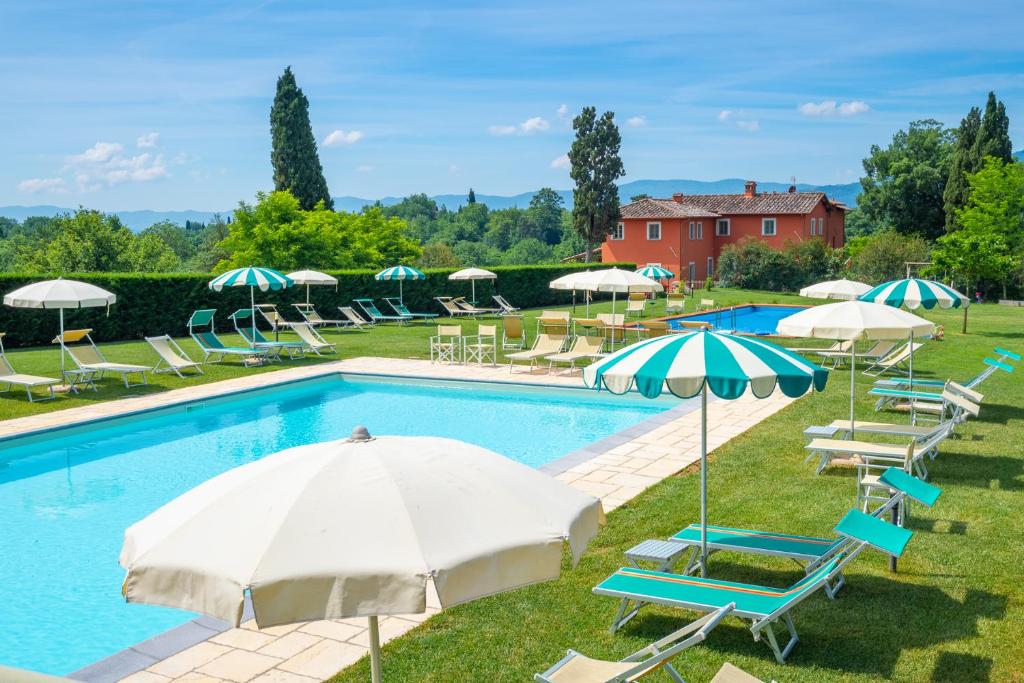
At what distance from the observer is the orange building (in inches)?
2007

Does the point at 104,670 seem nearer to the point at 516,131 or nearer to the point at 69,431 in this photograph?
the point at 69,431

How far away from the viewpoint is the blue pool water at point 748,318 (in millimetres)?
27569

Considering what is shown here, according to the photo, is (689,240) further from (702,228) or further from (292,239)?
(292,239)

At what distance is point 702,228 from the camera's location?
173ft

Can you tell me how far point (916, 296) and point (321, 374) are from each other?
1050 cm

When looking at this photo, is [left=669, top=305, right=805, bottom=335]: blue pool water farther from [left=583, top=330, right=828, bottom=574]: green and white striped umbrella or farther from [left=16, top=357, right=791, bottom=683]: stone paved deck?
[left=583, top=330, right=828, bottom=574]: green and white striped umbrella

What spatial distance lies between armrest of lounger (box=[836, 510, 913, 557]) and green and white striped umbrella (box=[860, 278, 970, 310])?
740 cm

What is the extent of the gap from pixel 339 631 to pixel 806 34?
43.6m

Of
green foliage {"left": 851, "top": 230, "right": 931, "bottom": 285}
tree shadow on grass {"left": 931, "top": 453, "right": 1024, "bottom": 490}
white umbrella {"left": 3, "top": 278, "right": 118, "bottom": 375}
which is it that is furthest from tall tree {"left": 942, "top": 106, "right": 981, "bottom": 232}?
white umbrella {"left": 3, "top": 278, "right": 118, "bottom": 375}

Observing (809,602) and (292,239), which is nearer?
(809,602)

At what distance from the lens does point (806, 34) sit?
42938 millimetres

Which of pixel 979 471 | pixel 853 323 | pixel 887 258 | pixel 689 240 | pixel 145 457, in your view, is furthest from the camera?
pixel 689 240

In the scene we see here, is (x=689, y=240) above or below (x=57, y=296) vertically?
above

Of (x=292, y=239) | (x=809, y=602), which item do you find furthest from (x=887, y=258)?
(x=809, y=602)
